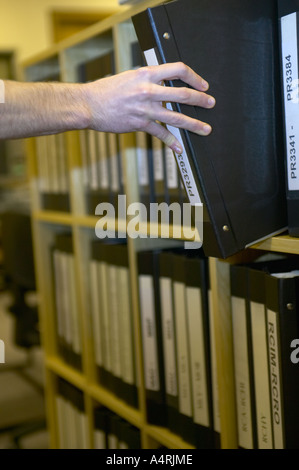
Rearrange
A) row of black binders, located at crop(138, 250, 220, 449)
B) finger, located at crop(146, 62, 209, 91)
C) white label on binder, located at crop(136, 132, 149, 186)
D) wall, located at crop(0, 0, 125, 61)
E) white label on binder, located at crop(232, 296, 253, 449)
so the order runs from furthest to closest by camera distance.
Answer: wall, located at crop(0, 0, 125, 61) → white label on binder, located at crop(136, 132, 149, 186) → row of black binders, located at crop(138, 250, 220, 449) → white label on binder, located at crop(232, 296, 253, 449) → finger, located at crop(146, 62, 209, 91)

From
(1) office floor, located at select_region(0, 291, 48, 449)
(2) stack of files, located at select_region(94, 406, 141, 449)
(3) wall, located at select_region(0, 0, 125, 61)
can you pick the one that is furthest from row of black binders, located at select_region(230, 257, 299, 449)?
(3) wall, located at select_region(0, 0, 125, 61)

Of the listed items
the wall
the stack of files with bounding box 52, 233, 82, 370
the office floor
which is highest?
the wall

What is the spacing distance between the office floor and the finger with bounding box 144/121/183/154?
78.1 inches

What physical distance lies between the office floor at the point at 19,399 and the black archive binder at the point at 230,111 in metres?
1.94

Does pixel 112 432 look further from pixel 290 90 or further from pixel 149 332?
pixel 290 90

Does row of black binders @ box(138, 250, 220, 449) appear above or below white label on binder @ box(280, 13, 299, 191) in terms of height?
below

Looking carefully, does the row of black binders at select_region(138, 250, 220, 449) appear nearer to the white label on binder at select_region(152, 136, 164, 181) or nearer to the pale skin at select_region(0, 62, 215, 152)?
the white label on binder at select_region(152, 136, 164, 181)

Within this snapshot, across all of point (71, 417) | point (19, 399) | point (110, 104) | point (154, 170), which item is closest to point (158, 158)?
point (154, 170)

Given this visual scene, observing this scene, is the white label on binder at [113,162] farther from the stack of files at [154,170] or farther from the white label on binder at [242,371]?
the white label on binder at [242,371]

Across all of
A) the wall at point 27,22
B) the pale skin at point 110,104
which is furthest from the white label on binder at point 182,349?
the wall at point 27,22

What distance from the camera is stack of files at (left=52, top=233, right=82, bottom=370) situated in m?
1.78

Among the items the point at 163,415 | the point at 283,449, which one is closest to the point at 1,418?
the point at 163,415

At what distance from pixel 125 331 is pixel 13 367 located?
7.60 ft
